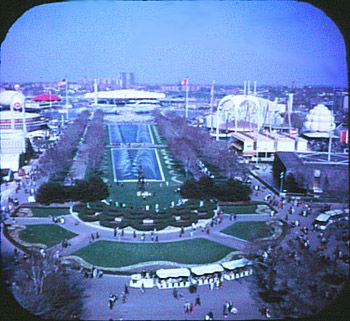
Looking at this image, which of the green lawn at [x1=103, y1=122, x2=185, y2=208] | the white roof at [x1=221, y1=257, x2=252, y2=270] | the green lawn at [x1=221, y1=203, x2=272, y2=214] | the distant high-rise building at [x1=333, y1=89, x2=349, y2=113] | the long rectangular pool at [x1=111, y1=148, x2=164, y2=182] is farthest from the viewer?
the long rectangular pool at [x1=111, y1=148, x2=164, y2=182]

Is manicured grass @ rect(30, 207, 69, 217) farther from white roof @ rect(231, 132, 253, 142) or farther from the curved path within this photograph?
white roof @ rect(231, 132, 253, 142)

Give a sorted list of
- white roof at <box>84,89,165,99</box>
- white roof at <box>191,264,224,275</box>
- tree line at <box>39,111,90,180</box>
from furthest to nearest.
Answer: white roof at <box>84,89,165,99</box> → tree line at <box>39,111,90,180</box> → white roof at <box>191,264,224,275</box>

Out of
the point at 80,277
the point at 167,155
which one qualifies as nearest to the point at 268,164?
the point at 167,155

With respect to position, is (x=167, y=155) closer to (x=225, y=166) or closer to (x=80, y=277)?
(x=225, y=166)

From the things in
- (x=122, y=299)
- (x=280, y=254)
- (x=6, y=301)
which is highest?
(x=6, y=301)

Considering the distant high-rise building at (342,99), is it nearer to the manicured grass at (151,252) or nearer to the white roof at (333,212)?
the white roof at (333,212)

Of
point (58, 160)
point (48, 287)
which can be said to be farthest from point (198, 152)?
point (48, 287)

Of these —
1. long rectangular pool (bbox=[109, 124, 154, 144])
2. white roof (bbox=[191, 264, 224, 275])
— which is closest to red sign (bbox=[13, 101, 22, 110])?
long rectangular pool (bbox=[109, 124, 154, 144])
